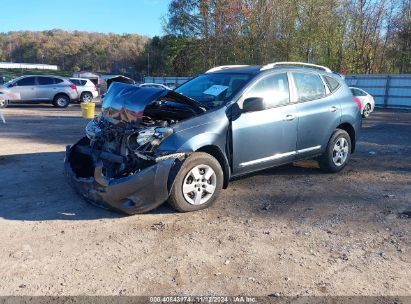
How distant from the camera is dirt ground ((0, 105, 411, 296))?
3486mm

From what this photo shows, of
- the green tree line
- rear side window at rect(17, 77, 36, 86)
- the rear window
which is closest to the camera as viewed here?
rear side window at rect(17, 77, 36, 86)

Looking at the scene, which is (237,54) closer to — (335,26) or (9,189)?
(335,26)

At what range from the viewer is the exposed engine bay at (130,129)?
15.9ft

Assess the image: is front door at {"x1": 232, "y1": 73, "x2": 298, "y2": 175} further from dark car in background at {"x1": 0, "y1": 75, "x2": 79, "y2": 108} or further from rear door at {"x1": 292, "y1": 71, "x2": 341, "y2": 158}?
dark car in background at {"x1": 0, "y1": 75, "x2": 79, "y2": 108}

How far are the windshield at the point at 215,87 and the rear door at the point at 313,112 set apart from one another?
3.20ft

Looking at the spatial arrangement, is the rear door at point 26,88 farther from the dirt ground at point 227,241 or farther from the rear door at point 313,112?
the rear door at point 313,112

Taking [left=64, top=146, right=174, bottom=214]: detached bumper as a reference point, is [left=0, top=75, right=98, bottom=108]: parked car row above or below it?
above

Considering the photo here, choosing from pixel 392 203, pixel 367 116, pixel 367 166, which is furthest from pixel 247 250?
pixel 367 116

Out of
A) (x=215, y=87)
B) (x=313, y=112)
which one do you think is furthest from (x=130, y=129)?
(x=313, y=112)

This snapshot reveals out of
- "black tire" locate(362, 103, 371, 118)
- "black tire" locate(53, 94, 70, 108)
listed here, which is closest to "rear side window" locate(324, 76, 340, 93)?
"black tire" locate(362, 103, 371, 118)

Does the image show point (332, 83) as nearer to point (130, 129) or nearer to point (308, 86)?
point (308, 86)

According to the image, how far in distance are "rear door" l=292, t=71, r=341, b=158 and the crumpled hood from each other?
1741mm

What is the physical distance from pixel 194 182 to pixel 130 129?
999 millimetres

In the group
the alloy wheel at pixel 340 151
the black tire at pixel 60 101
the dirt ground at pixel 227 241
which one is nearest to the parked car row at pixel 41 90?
the black tire at pixel 60 101
